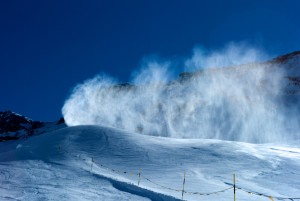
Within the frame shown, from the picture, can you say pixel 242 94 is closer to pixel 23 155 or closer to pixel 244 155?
pixel 244 155

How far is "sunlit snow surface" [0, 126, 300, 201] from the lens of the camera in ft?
25.5

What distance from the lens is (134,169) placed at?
38.1ft

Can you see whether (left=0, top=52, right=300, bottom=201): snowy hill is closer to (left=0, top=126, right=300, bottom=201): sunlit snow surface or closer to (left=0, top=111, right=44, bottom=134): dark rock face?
(left=0, top=126, right=300, bottom=201): sunlit snow surface

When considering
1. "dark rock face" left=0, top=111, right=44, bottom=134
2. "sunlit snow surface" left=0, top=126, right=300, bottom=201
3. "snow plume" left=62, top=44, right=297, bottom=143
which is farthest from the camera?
"dark rock face" left=0, top=111, right=44, bottom=134

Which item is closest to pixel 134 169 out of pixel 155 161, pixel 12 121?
pixel 155 161

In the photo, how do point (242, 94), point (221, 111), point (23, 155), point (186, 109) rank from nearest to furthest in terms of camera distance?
point (23, 155) → point (221, 111) → point (186, 109) → point (242, 94)

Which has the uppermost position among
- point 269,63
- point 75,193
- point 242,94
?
point 269,63

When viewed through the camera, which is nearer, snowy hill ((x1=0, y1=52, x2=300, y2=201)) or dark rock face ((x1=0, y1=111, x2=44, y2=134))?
snowy hill ((x1=0, y1=52, x2=300, y2=201))

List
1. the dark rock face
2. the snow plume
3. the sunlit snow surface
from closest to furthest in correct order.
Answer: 1. the sunlit snow surface
2. the snow plume
3. the dark rock face

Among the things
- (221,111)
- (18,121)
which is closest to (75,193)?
(221,111)

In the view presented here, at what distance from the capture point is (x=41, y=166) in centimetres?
1096

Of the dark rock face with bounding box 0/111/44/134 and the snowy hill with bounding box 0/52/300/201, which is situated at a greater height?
the dark rock face with bounding box 0/111/44/134

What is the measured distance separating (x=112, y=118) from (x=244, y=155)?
28015mm

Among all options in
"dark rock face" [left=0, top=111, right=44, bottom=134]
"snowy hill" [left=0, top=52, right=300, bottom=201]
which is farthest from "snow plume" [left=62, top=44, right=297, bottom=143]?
"dark rock face" [left=0, top=111, right=44, bottom=134]
